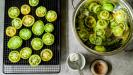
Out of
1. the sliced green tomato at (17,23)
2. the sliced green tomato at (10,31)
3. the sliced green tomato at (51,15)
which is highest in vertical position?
the sliced green tomato at (51,15)

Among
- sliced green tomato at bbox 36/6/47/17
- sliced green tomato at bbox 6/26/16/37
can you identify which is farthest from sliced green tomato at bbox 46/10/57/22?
sliced green tomato at bbox 6/26/16/37

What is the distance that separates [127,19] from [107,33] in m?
0.08

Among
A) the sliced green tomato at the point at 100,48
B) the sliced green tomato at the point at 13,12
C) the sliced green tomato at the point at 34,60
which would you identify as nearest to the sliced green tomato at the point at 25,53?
the sliced green tomato at the point at 34,60

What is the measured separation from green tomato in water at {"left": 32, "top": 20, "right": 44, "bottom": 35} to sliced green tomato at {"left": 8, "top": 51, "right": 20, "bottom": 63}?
0.32ft

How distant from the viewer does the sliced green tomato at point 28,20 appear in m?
0.98

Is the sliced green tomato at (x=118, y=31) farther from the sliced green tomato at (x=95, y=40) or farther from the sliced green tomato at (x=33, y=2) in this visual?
the sliced green tomato at (x=33, y=2)

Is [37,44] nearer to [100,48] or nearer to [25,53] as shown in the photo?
[25,53]

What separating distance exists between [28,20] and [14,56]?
133mm

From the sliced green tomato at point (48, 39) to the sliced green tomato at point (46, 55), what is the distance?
3cm

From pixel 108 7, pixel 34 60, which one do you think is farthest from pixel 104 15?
pixel 34 60

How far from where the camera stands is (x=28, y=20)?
98 centimetres

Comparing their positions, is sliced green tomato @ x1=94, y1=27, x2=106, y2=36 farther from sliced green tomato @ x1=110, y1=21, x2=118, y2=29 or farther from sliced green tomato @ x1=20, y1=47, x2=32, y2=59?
sliced green tomato @ x1=20, y1=47, x2=32, y2=59

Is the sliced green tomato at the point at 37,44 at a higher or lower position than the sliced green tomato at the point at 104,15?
lower

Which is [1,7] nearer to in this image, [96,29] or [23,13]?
[23,13]
